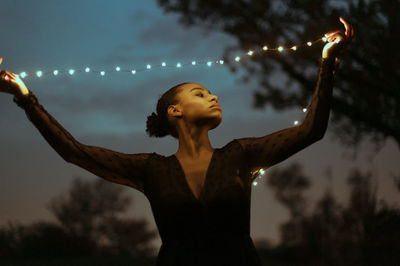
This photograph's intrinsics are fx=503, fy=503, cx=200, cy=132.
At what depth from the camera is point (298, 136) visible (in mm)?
2592

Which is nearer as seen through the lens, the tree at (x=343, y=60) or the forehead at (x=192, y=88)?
the forehead at (x=192, y=88)

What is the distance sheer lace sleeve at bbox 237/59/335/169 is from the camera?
8.44 feet

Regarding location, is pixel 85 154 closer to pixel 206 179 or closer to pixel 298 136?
pixel 206 179

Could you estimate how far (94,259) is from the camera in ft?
24.2

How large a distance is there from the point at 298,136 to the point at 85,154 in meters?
1.12

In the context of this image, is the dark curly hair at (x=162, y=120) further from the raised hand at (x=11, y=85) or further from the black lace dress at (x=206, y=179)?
the raised hand at (x=11, y=85)

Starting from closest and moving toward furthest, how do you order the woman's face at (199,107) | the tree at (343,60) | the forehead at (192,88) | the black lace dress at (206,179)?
1. the black lace dress at (206,179)
2. the woman's face at (199,107)
3. the forehead at (192,88)
4. the tree at (343,60)

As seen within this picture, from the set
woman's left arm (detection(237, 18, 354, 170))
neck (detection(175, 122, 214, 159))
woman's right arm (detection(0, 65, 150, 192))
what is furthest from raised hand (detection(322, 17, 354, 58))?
woman's right arm (detection(0, 65, 150, 192))

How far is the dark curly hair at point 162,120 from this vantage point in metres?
2.93

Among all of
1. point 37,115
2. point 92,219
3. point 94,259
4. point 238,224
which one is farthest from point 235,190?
point 92,219

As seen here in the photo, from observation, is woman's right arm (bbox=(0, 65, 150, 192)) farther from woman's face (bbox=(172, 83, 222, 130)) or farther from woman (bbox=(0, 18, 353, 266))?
woman's face (bbox=(172, 83, 222, 130))

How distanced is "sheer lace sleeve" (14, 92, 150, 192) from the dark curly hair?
25 cm

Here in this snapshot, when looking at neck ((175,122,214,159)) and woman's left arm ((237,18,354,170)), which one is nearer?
woman's left arm ((237,18,354,170))

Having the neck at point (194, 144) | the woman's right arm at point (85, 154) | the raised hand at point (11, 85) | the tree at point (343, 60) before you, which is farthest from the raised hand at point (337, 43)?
the tree at point (343, 60)
